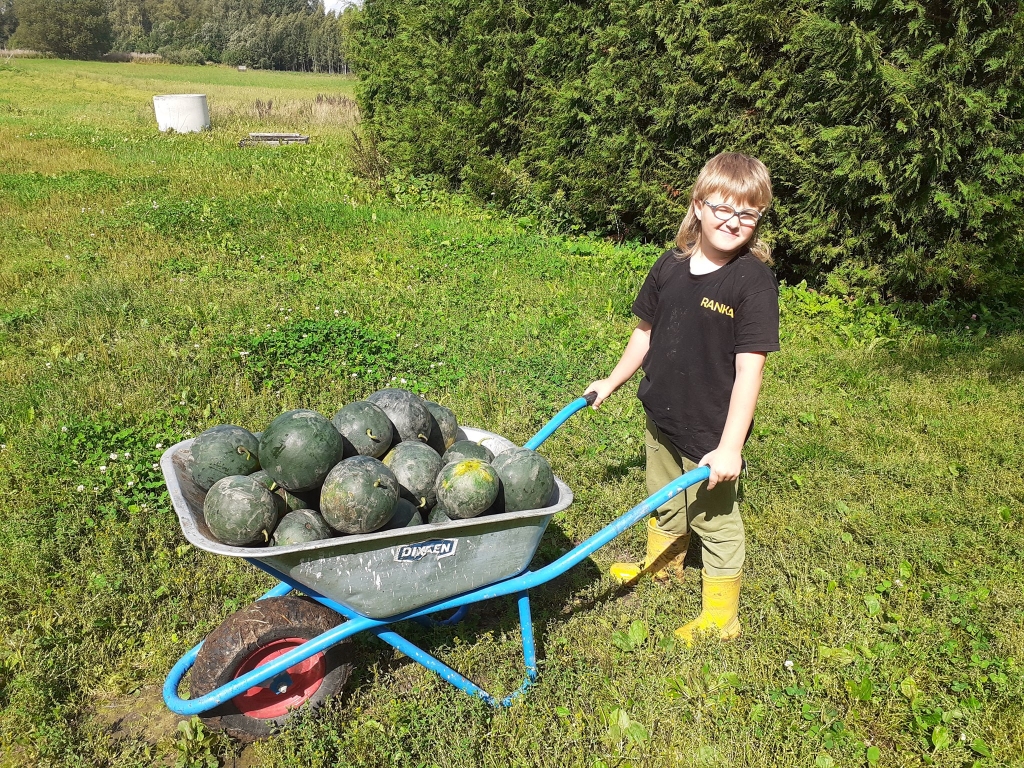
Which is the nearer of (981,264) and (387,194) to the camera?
(981,264)

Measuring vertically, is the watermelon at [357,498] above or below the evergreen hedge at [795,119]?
below

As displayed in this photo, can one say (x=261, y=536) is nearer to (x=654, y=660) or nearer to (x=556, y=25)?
(x=654, y=660)

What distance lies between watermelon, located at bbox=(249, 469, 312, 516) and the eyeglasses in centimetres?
194

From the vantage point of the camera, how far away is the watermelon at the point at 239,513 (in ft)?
7.64

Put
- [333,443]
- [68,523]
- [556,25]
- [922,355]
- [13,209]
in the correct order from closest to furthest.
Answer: [333,443] → [68,523] → [922,355] → [556,25] → [13,209]

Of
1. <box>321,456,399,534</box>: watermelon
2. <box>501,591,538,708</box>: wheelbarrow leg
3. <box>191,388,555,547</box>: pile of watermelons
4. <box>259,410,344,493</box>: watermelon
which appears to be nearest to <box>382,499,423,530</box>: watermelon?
<box>191,388,555,547</box>: pile of watermelons

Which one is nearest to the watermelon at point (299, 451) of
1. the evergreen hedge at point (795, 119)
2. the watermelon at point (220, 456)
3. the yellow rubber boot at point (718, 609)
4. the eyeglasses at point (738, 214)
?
the watermelon at point (220, 456)

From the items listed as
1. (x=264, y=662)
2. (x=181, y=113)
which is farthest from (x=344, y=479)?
(x=181, y=113)

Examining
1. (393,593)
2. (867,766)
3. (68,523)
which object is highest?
(393,593)

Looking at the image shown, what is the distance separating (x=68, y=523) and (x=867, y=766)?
381 centimetres

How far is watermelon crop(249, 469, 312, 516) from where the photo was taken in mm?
2582

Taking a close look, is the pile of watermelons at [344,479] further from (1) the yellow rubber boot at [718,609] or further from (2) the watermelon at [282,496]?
(1) the yellow rubber boot at [718,609]

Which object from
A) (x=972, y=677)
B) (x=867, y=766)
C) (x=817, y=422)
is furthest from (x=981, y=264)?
(x=867, y=766)

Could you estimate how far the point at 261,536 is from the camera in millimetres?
2379
